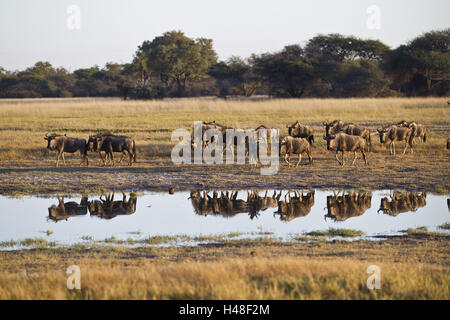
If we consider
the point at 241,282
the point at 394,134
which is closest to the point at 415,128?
the point at 394,134

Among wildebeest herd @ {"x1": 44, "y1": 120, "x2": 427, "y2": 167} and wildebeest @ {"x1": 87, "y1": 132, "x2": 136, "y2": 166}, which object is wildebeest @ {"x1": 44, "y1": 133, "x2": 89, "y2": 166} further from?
wildebeest @ {"x1": 87, "y1": 132, "x2": 136, "y2": 166}

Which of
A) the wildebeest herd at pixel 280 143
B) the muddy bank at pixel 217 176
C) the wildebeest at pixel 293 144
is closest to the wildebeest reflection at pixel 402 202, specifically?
the muddy bank at pixel 217 176

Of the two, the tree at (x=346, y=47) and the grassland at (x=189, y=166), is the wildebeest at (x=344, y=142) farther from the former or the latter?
the tree at (x=346, y=47)

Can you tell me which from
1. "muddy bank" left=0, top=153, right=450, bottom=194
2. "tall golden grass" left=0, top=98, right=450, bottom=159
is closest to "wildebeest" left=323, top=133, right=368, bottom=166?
"muddy bank" left=0, top=153, right=450, bottom=194

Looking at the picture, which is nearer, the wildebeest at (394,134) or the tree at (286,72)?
the wildebeest at (394,134)

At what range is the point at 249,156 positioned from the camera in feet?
58.0

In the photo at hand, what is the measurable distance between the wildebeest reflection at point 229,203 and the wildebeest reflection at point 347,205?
1325 mm

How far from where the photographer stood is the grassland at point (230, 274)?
6102 mm

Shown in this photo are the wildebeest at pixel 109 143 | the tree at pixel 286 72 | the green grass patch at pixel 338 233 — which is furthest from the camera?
the tree at pixel 286 72

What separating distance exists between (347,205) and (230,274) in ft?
21.3

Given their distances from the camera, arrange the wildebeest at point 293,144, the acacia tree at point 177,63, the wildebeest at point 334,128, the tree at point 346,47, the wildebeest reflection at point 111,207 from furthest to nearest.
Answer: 1. the acacia tree at point 177,63
2. the tree at point 346,47
3. the wildebeest at point 334,128
4. the wildebeest at point 293,144
5. the wildebeest reflection at point 111,207

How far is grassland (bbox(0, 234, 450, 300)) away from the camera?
610 cm
